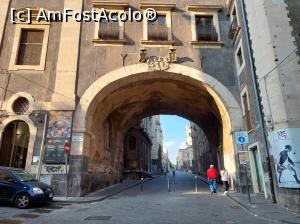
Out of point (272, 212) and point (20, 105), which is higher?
point (20, 105)

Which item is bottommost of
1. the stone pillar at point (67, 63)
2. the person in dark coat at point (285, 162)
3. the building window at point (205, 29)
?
the person in dark coat at point (285, 162)

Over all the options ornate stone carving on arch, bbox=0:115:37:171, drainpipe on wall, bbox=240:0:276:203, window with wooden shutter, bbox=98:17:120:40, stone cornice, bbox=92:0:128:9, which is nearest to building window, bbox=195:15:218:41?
drainpipe on wall, bbox=240:0:276:203

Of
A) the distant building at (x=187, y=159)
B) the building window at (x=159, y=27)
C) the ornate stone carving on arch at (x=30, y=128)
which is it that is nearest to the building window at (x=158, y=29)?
the building window at (x=159, y=27)

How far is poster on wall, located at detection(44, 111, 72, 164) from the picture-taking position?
14250 millimetres

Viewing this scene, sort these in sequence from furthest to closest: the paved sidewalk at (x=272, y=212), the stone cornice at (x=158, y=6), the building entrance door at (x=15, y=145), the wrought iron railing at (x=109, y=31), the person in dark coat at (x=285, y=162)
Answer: the stone cornice at (x=158, y=6) < the wrought iron railing at (x=109, y=31) < the building entrance door at (x=15, y=145) < the person in dark coat at (x=285, y=162) < the paved sidewalk at (x=272, y=212)

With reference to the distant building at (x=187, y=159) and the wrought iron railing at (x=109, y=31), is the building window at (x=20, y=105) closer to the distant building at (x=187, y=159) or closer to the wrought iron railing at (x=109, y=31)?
the wrought iron railing at (x=109, y=31)

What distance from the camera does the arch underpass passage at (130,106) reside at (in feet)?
49.2

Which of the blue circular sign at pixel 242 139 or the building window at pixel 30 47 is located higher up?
the building window at pixel 30 47

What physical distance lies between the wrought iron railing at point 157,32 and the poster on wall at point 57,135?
7.04 metres

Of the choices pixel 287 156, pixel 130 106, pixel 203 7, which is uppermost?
pixel 203 7

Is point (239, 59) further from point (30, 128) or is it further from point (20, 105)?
point (20, 105)

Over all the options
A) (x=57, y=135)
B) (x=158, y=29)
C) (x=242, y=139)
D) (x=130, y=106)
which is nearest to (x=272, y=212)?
(x=242, y=139)

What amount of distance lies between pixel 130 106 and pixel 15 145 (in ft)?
30.7

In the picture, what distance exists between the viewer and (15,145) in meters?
15.0
